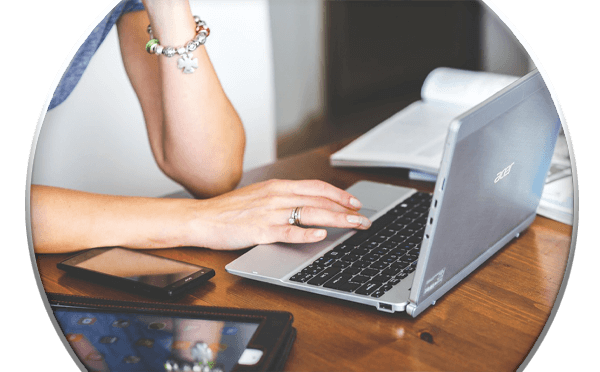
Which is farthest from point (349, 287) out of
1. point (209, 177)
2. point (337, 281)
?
point (209, 177)

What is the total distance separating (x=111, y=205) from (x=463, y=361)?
1.23 ft

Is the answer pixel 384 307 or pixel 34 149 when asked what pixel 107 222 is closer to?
pixel 34 149

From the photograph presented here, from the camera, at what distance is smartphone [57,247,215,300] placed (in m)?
0.46

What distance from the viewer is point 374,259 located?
49 cm

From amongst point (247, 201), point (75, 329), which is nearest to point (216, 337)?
point (75, 329)

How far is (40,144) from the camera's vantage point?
1.31 feet

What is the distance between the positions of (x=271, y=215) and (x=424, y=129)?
0.33 m

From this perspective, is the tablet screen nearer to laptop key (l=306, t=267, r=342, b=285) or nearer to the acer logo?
laptop key (l=306, t=267, r=342, b=285)

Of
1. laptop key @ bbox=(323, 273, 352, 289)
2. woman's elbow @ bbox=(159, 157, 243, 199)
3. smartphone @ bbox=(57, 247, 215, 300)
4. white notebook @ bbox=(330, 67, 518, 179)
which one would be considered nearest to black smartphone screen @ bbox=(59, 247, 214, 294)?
smartphone @ bbox=(57, 247, 215, 300)

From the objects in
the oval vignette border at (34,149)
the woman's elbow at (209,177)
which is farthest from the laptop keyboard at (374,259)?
the woman's elbow at (209,177)

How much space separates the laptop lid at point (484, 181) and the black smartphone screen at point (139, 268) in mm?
189

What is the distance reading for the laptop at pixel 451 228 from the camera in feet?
1.24

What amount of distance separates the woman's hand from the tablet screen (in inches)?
6.2

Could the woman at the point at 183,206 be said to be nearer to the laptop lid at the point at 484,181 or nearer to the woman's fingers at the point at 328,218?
the woman's fingers at the point at 328,218
